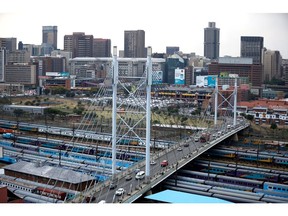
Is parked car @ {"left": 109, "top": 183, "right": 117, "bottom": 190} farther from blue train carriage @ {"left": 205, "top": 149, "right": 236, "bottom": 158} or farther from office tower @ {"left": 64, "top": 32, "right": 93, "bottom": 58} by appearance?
office tower @ {"left": 64, "top": 32, "right": 93, "bottom": 58}

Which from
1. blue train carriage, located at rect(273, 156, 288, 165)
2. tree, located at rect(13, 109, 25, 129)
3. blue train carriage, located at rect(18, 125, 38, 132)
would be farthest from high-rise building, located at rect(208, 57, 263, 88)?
blue train carriage, located at rect(273, 156, 288, 165)

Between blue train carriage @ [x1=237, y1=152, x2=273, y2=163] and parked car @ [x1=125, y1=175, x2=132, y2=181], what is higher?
parked car @ [x1=125, y1=175, x2=132, y2=181]

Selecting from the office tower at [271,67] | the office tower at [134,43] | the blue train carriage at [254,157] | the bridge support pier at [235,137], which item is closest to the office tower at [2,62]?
the office tower at [134,43]

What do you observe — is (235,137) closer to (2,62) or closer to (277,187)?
A: (277,187)

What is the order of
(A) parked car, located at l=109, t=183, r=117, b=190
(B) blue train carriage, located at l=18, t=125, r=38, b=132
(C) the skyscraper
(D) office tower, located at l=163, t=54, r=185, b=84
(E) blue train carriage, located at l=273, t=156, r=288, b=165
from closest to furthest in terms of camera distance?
(A) parked car, located at l=109, t=183, r=117, b=190, (E) blue train carriage, located at l=273, t=156, r=288, b=165, (B) blue train carriage, located at l=18, t=125, r=38, b=132, (C) the skyscraper, (D) office tower, located at l=163, t=54, r=185, b=84

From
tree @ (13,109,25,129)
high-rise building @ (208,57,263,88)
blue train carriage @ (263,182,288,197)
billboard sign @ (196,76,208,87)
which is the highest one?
high-rise building @ (208,57,263,88)

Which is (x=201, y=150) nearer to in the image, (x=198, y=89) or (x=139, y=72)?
(x=139, y=72)
